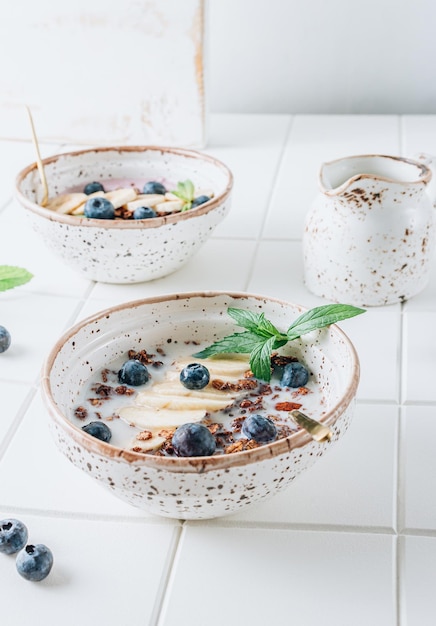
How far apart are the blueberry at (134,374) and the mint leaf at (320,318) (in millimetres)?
158

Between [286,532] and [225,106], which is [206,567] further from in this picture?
[225,106]

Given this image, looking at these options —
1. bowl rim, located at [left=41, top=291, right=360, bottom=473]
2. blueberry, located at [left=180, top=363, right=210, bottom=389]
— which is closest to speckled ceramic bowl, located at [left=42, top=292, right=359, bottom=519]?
bowl rim, located at [left=41, top=291, right=360, bottom=473]

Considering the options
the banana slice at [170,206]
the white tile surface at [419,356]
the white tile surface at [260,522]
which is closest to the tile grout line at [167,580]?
the white tile surface at [260,522]

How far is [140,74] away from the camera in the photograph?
1824 millimetres

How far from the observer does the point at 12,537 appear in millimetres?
875

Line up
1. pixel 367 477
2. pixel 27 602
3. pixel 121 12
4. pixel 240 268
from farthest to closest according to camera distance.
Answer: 1. pixel 121 12
2. pixel 240 268
3. pixel 367 477
4. pixel 27 602

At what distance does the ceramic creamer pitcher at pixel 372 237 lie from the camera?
126cm

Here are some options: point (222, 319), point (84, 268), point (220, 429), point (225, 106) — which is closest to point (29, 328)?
point (84, 268)

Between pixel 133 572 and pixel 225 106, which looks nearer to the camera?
pixel 133 572

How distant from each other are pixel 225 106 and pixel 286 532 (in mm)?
1378

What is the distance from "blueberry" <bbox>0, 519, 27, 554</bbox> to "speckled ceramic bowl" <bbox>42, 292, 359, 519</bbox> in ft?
0.31

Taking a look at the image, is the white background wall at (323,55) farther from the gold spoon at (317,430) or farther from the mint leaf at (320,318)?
the gold spoon at (317,430)

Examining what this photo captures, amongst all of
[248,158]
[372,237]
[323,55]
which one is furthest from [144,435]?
[323,55]

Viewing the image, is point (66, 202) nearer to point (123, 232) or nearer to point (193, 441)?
point (123, 232)
